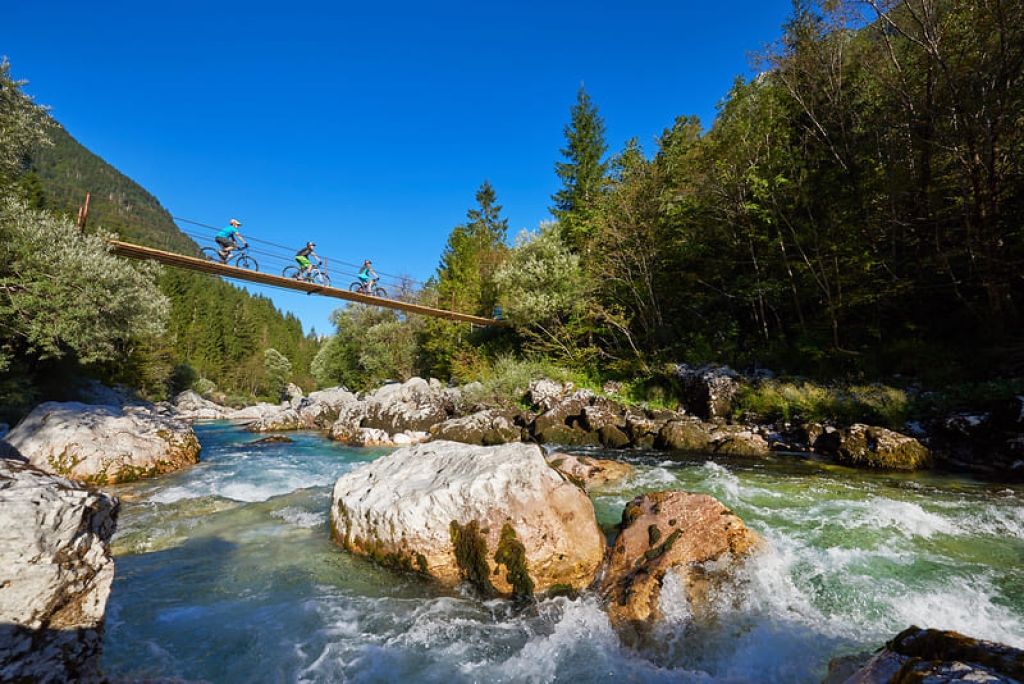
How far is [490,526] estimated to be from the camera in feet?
14.5

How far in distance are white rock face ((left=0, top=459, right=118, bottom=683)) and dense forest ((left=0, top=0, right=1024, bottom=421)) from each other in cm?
1255

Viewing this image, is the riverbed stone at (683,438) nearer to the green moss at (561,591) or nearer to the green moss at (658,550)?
the green moss at (658,550)

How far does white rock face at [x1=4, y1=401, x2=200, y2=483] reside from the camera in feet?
27.1

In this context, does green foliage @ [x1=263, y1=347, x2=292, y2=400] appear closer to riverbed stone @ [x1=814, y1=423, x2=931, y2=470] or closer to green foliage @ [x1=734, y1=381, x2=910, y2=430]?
green foliage @ [x1=734, y1=381, x2=910, y2=430]

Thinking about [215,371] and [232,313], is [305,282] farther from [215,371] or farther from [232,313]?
[232,313]

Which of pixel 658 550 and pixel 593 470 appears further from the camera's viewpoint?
pixel 593 470

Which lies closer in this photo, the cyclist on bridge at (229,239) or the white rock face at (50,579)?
the white rock face at (50,579)

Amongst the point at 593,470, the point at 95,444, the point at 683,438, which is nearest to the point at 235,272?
the point at 95,444

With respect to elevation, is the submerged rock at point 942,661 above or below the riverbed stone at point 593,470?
above

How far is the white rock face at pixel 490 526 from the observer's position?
14.0 feet

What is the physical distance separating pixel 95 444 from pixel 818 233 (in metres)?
20.8

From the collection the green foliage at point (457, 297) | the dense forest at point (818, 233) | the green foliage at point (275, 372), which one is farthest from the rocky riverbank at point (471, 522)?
the green foliage at point (275, 372)

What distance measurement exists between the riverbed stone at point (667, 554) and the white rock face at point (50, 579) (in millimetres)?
3588

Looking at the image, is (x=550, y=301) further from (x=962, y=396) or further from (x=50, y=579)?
(x=50, y=579)
